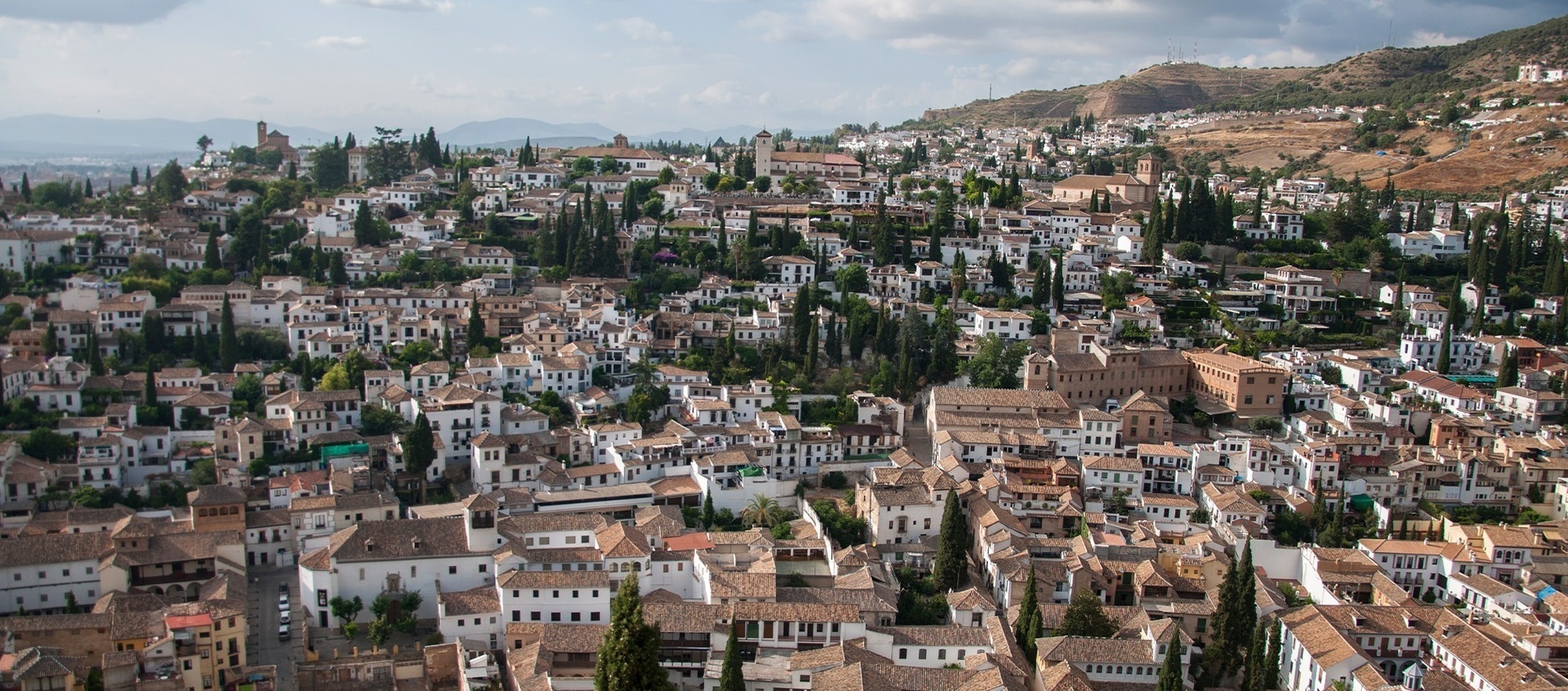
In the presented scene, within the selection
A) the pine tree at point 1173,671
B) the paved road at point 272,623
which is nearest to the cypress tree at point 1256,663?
the pine tree at point 1173,671

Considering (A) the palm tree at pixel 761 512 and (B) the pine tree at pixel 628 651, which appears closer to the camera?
(B) the pine tree at pixel 628 651

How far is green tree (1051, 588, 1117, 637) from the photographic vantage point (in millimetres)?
21344

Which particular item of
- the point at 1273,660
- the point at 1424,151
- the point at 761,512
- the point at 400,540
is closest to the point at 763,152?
the point at 761,512

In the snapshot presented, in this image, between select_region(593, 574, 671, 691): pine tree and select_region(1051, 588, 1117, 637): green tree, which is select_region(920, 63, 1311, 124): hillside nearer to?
select_region(1051, 588, 1117, 637): green tree

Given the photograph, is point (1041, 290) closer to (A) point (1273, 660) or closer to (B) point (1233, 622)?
(B) point (1233, 622)

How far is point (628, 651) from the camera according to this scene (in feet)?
52.5

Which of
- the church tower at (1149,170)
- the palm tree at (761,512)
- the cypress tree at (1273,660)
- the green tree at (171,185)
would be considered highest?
the church tower at (1149,170)

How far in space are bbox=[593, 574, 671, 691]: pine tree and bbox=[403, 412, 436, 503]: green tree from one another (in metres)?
10.7

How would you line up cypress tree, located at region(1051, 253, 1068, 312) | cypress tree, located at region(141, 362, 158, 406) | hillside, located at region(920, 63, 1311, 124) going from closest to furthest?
cypress tree, located at region(141, 362, 158, 406)
cypress tree, located at region(1051, 253, 1068, 312)
hillside, located at region(920, 63, 1311, 124)

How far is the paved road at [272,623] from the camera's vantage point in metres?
19.8

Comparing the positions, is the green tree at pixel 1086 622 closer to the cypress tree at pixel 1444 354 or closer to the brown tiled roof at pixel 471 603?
the brown tiled roof at pixel 471 603

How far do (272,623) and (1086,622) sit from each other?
48.9 feet

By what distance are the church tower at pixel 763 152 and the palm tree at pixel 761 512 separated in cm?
2790

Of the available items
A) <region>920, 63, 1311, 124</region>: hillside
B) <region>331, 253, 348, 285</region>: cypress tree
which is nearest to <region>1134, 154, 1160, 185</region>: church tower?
<region>331, 253, 348, 285</region>: cypress tree
